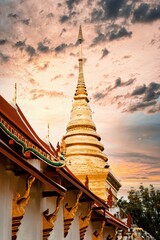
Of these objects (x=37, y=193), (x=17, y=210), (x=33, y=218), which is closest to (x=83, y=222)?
(x=37, y=193)

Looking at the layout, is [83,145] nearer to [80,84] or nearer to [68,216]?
[80,84]

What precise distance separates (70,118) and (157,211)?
37.4 feet

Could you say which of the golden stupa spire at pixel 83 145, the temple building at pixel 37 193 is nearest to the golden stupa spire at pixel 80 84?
the golden stupa spire at pixel 83 145

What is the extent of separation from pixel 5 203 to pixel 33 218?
1.48 meters

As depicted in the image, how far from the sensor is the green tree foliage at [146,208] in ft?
126

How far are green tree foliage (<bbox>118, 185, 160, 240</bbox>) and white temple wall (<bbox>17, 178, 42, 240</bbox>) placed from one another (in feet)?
99.2

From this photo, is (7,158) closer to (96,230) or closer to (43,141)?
(43,141)

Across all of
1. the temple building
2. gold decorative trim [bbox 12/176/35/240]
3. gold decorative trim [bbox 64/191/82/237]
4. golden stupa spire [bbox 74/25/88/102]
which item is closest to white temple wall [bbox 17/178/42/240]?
the temple building

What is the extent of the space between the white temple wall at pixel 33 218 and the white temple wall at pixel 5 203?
496 mm

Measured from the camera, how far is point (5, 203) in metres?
7.14

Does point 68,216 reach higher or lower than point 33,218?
higher

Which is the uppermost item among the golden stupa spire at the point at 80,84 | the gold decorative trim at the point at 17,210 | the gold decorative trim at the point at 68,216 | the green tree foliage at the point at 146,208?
the golden stupa spire at the point at 80,84

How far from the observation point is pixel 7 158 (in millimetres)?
A: 7188

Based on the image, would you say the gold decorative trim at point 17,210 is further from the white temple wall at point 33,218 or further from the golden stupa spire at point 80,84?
the golden stupa spire at point 80,84
